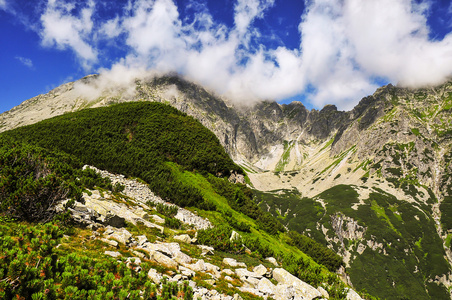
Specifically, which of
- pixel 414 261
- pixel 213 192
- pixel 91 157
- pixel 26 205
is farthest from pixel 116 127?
pixel 414 261

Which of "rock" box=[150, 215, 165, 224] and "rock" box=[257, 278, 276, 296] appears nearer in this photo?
"rock" box=[257, 278, 276, 296]

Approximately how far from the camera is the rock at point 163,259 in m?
11.8

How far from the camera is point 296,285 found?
48.2 feet

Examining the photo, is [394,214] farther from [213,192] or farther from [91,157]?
[91,157]

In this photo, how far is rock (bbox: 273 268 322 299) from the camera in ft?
46.5

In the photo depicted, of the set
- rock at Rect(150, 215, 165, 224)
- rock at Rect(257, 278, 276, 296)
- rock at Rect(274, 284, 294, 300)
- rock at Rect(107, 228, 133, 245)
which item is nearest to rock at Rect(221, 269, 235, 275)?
rock at Rect(257, 278, 276, 296)

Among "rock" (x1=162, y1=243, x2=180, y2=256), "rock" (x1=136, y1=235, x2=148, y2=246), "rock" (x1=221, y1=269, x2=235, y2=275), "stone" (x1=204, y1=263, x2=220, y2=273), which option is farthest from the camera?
"rock" (x1=162, y1=243, x2=180, y2=256)

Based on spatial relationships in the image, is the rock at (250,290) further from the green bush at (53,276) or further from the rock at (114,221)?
the rock at (114,221)

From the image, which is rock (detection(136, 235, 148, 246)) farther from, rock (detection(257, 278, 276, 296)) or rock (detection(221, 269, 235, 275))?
rock (detection(257, 278, 276, 296))

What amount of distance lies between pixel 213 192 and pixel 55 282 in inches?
1399

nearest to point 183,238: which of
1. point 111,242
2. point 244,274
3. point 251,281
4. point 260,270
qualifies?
point 244,274

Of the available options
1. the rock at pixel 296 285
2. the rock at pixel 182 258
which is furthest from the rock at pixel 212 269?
the rock at pixel 296 285

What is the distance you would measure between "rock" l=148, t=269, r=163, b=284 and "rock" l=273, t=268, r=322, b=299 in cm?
857

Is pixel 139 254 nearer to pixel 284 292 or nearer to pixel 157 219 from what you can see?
pixel 284 292
